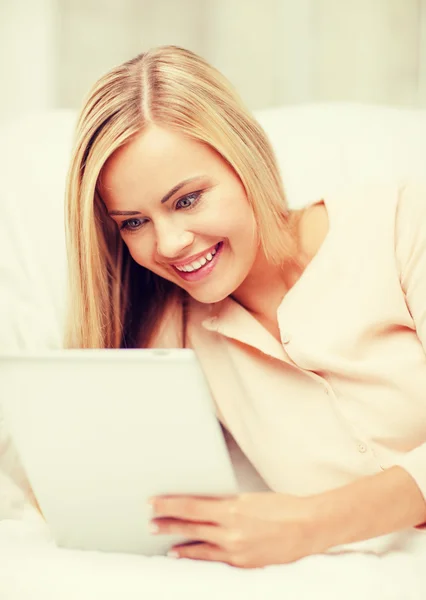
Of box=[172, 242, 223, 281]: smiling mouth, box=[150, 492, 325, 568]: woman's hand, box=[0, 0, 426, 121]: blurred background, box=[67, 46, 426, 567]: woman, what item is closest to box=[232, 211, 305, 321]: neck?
box=[67, 46, 426, 567]: woman

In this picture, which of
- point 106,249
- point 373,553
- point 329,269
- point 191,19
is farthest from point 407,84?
point 373,553

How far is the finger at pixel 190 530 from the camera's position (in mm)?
666

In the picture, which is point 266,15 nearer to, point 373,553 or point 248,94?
point 248,94

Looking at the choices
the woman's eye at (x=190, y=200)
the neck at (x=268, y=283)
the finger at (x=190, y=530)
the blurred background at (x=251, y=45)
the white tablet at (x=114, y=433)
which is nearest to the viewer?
the white tablet at (x=114, y=433)

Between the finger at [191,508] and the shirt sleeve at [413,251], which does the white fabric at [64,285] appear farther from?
the shirt sleeve at [413,251]

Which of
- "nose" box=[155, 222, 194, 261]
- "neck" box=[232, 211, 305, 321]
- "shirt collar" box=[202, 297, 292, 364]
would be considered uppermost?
"nose" box=[155, 222, 194, 261]

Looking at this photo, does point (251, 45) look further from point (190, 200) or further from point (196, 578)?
point (196, 578)

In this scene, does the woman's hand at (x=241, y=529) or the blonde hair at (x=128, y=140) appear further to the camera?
the blonde hair at (x=128, y=140)

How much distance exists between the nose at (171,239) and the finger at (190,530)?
11.1 inches

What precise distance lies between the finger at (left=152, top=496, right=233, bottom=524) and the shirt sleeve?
25cm

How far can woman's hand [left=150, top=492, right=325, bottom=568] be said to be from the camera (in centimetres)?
66

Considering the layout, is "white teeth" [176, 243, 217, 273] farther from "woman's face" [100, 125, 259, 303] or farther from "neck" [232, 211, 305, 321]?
"neck" [232, 211, 305, 321]

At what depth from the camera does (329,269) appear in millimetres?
847

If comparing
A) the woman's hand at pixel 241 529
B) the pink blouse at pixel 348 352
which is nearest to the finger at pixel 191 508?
the woman's hand at pixel 241 529
